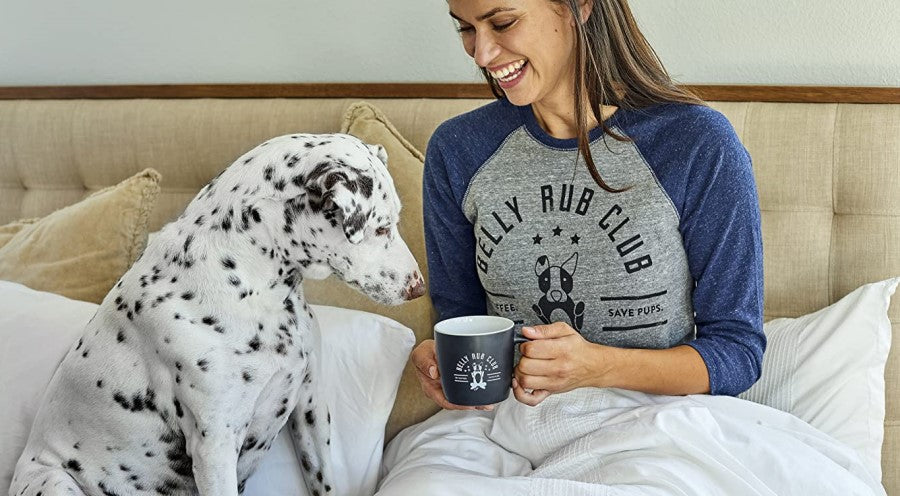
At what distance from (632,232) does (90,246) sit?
4.13ft

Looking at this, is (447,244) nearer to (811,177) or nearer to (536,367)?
(536,367)

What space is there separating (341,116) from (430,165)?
56 centimetres

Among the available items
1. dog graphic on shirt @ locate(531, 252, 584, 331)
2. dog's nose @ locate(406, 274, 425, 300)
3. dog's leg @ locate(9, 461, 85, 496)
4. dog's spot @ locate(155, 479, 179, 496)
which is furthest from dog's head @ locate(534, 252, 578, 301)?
dog's leg @ locate(9, 461, 85, 496)

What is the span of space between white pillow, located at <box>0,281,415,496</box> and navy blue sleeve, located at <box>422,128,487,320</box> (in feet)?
0.37

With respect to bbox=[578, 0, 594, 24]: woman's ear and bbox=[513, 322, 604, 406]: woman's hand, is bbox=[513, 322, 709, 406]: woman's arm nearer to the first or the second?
bbox=[513, 322, 604, 406]: woman's hand

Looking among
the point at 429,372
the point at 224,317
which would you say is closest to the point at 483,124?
the point at 429,372

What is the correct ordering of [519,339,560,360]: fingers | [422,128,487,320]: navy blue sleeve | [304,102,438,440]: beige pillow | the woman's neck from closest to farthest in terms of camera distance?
[519,339,560,360]: fingers < the woman's neck < [422,128,487,320]: navy blue sleeve < [304,102,438,440]: beige pillow

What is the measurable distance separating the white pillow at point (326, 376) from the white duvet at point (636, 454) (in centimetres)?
16

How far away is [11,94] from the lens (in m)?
2.79

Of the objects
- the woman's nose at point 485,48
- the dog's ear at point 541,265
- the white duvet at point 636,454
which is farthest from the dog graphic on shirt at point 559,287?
the woman's nose at point 485,48

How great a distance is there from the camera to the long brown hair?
1.61m

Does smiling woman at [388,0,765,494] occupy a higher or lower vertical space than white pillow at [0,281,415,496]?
higher

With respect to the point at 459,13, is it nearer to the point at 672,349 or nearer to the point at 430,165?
the point at 430,165

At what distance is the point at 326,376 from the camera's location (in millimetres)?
1838
